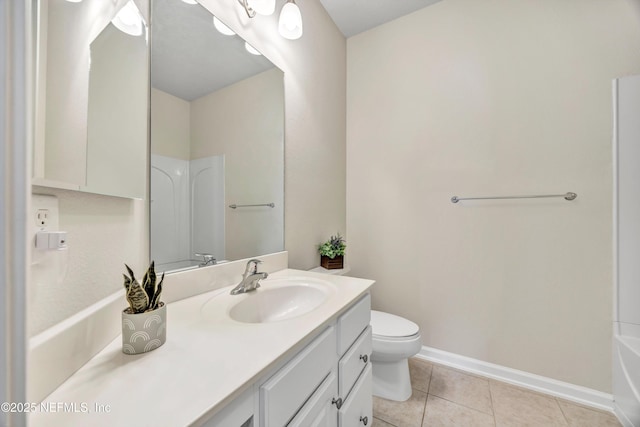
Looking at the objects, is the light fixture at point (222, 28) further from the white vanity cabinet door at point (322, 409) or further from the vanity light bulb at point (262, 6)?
the white vanity cabinet door at point (322, 409)

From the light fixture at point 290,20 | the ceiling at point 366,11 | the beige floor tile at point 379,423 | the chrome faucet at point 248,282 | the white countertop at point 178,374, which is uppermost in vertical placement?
the ceiling at point 366,11

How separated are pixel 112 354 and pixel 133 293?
133 mm

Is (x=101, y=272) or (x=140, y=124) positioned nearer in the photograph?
(x=101, y=272)

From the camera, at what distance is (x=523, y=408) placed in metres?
1.37

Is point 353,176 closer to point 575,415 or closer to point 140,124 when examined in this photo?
point 140,124

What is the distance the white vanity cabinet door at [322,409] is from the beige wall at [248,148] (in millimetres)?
645

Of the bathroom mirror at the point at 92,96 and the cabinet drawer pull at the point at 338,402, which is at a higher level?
the bathroom mirror at the point at 92,96

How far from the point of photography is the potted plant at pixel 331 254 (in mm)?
1762

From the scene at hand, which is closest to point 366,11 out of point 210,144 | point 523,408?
point 210,144

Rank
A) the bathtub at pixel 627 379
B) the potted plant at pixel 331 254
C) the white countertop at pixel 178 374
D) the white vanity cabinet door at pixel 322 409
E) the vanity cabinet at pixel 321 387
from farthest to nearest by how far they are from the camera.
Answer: the potted plant at pixel 331 254
the bathtub at pixel 627 379
the white vanity cabinet door at pixel 322 409
the vanity cabinet at pixel 321 387
the white countertop at pixel 178 374

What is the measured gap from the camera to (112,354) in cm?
55

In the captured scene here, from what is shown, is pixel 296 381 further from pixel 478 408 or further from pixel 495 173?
pixel 495 173

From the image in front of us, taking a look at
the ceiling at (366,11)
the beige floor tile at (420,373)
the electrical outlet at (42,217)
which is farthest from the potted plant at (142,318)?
the ceiling at (366,11)

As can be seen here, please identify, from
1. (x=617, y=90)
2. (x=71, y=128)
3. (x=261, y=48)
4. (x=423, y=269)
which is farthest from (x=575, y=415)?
(x=261, y=48)
